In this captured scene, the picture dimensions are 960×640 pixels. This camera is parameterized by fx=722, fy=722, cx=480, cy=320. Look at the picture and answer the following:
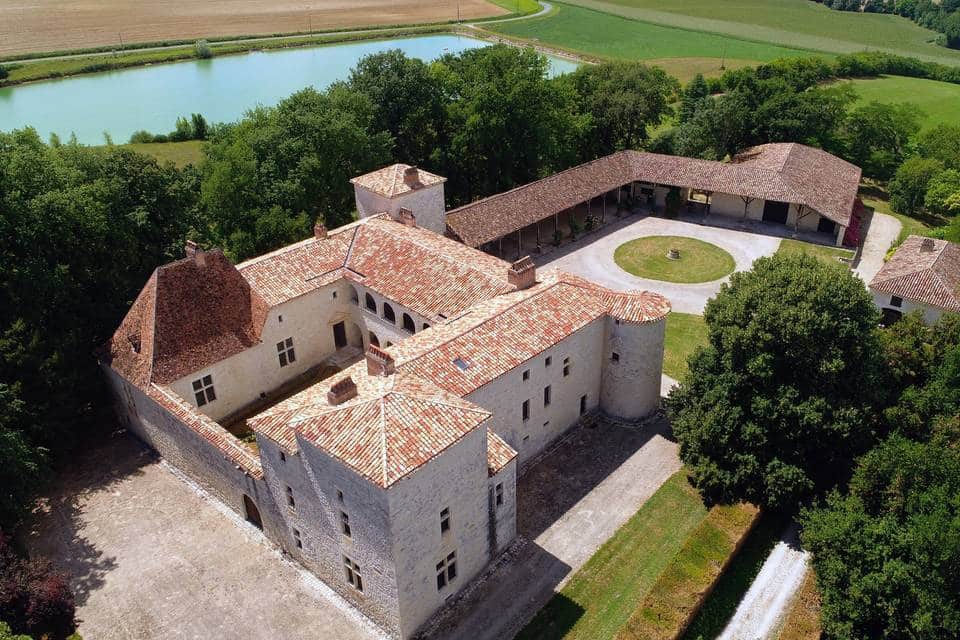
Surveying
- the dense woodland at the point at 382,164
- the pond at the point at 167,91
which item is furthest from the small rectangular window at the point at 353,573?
the pond at the point at 167,91

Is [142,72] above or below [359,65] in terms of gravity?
below

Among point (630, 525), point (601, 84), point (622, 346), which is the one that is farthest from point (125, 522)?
point (601, 84)

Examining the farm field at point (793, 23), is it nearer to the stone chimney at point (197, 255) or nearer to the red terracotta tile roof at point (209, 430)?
the stone chimney at point (197, 255)

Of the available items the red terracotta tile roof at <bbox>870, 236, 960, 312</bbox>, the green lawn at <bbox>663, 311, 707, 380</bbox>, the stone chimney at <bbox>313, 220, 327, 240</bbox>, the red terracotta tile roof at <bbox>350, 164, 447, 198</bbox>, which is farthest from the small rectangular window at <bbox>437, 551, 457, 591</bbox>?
the red terracotta tile roof at <bbox>870, 236, 960, 312</bbox>

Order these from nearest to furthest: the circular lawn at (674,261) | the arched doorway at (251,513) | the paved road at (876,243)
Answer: the arched doorway at (251,513) → the circular lawn at (674,261) → the paved road at (876,243)

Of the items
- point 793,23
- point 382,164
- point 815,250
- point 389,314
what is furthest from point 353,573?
point 793,23

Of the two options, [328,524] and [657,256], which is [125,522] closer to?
[328,524]
